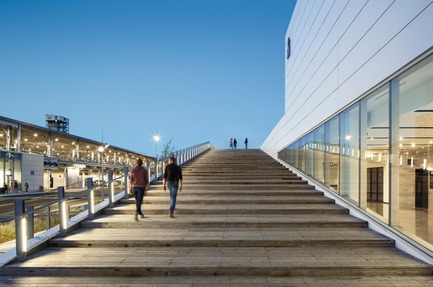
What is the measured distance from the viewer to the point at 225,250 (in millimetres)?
6699

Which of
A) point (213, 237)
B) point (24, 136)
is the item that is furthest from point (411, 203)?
point (24, 136)

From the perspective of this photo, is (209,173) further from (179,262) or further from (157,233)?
(179,262)

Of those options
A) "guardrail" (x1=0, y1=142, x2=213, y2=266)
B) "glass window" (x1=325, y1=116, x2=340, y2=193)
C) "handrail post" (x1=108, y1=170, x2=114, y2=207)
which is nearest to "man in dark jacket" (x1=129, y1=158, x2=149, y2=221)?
"guardrail" (x1=0, y1=142, x2=213, y2=266)

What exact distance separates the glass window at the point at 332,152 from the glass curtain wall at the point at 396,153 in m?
0.85

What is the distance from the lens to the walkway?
5.57 m

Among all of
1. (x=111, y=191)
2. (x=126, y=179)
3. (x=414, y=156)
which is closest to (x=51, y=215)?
(x=111, y=191)

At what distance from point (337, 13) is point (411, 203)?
246 inches

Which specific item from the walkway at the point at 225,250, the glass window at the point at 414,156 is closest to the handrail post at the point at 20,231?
the walkway at the point at 225,250

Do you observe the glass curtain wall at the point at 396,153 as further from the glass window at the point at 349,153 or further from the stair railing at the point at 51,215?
the stair railing at the point at 51,215

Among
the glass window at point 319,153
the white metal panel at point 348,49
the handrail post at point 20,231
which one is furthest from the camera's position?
the glass window at point 319,153

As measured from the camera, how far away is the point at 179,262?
19.6ft

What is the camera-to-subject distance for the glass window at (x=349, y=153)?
885 centimetres

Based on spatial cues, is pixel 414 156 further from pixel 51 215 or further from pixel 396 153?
pixel 51 215

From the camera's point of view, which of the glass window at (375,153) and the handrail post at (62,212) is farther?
the handrail post at (62,212)
